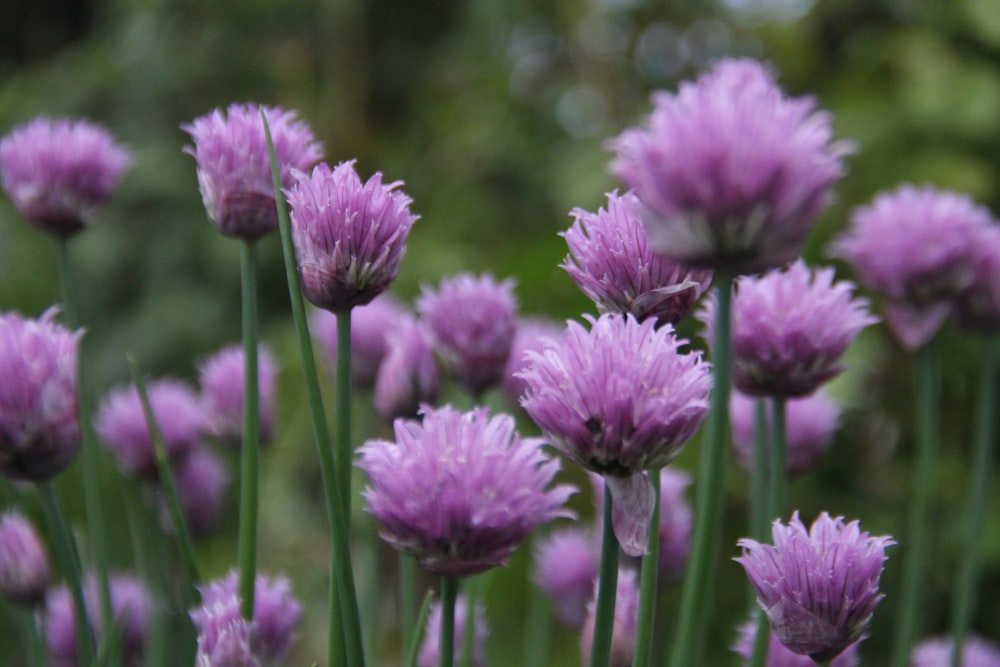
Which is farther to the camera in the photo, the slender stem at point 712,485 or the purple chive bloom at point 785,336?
the purple chive bloom at point 785,336

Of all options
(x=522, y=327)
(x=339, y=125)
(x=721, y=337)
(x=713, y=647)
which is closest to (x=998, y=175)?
(x=713, y=647)

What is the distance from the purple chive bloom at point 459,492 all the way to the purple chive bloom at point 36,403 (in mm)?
179

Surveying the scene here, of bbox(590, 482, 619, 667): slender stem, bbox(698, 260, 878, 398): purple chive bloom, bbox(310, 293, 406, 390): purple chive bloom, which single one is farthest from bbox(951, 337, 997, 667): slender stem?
bbox(310, 293, 406, 390): purple chive bloom

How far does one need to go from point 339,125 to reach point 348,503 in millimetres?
1897

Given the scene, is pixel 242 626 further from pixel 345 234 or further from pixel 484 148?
pixel 484 148

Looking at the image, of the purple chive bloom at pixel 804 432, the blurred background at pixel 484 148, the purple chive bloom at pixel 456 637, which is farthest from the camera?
the blurred background at pixel 484 148

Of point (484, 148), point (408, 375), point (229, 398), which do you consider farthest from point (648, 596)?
point (484, 148)

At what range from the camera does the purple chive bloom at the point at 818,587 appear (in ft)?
1.54

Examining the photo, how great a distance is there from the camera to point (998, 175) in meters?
1.73

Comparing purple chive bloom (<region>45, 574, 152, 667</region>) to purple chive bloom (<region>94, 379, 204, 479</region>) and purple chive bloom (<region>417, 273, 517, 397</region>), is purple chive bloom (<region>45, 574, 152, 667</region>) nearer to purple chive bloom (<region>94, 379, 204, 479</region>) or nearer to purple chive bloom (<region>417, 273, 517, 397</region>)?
purple chive bloom (<region>94, 379, 204, 479</region>)

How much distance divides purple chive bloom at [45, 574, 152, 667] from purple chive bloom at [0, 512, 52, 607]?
7 centimetres

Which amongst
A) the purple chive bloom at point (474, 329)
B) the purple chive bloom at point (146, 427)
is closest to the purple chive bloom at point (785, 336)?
the purple chive bloom at point (474, 329)

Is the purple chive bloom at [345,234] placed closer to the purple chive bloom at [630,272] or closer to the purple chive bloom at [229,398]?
the purple chive bloom at [630,272]

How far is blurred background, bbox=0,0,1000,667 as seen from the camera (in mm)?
1617
